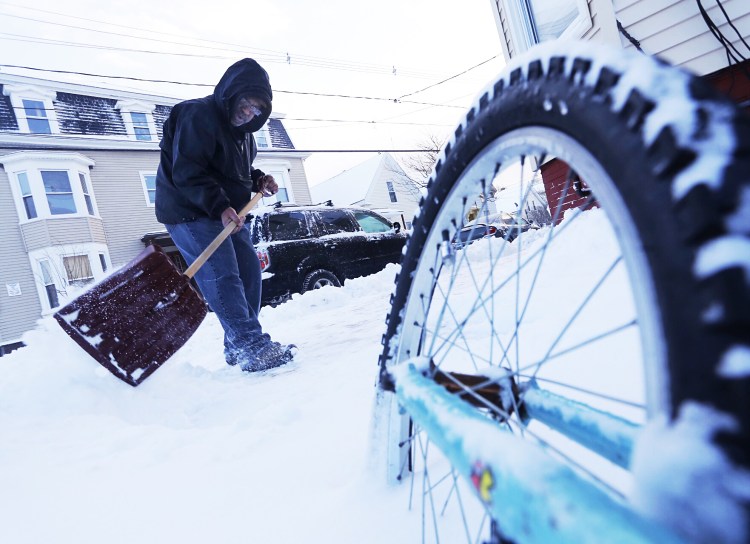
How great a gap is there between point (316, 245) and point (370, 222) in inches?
63.8

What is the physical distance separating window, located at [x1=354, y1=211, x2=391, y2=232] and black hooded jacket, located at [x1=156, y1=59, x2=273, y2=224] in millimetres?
4664

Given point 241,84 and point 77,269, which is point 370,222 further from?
point 77,269

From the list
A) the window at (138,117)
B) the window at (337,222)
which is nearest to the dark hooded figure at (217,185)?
the window at (337,222)

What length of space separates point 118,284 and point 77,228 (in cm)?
1570

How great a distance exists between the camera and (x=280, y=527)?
3.45ft

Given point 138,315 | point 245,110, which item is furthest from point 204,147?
point 138,315

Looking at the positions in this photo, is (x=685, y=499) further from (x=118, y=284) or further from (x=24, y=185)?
(x=24, y=185)

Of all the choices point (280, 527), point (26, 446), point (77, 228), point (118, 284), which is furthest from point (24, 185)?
point (280, 527)

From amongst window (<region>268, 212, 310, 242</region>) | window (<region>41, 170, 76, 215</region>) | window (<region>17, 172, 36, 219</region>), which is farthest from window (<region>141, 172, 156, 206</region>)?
window (<region>268, 212, 310, 242</region>)

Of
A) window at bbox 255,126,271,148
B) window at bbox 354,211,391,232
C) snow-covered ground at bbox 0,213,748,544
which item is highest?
window at bbox 255,126,271,148

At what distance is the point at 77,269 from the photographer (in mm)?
15195

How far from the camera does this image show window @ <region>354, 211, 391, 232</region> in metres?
7.79

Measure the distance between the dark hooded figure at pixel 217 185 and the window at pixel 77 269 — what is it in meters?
14.7

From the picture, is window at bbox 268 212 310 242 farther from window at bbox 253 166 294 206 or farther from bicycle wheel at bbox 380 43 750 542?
window at bbox 253 166 294 206
